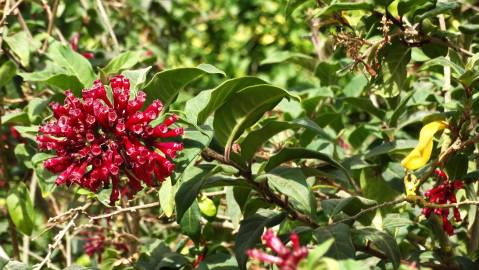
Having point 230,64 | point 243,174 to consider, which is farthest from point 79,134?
point 230,64

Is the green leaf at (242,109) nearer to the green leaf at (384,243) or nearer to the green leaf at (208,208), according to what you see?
the green leaf at (384,243)

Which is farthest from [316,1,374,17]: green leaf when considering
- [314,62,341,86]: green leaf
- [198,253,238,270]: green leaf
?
[314,62,341,86]: green leaf

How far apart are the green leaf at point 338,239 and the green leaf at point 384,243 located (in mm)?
83

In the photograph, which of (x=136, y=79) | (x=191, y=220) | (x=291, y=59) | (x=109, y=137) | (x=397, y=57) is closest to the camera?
(x=109, y=137)

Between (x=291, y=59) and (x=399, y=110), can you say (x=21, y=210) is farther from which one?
(x=399, y=110)

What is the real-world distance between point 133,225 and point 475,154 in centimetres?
137

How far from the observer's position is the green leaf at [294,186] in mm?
1734

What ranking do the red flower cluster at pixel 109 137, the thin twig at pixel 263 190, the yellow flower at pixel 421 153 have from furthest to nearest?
the yellow flower at pixel 421 153, the thin twig at pixel 263 190, the red flower cluster at pixel 109 137

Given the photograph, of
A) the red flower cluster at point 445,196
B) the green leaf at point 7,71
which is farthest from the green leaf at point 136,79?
the green leaf at point 7,71

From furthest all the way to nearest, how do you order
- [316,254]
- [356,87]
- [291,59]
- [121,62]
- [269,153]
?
[291,59], [356,87], [269,153], [121,62], [316,254]

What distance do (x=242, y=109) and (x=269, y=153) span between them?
0.82m

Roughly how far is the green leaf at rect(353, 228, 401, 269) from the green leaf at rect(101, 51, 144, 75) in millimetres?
970

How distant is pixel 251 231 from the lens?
1.89m

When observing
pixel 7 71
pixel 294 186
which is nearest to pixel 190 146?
pixel 294 186
